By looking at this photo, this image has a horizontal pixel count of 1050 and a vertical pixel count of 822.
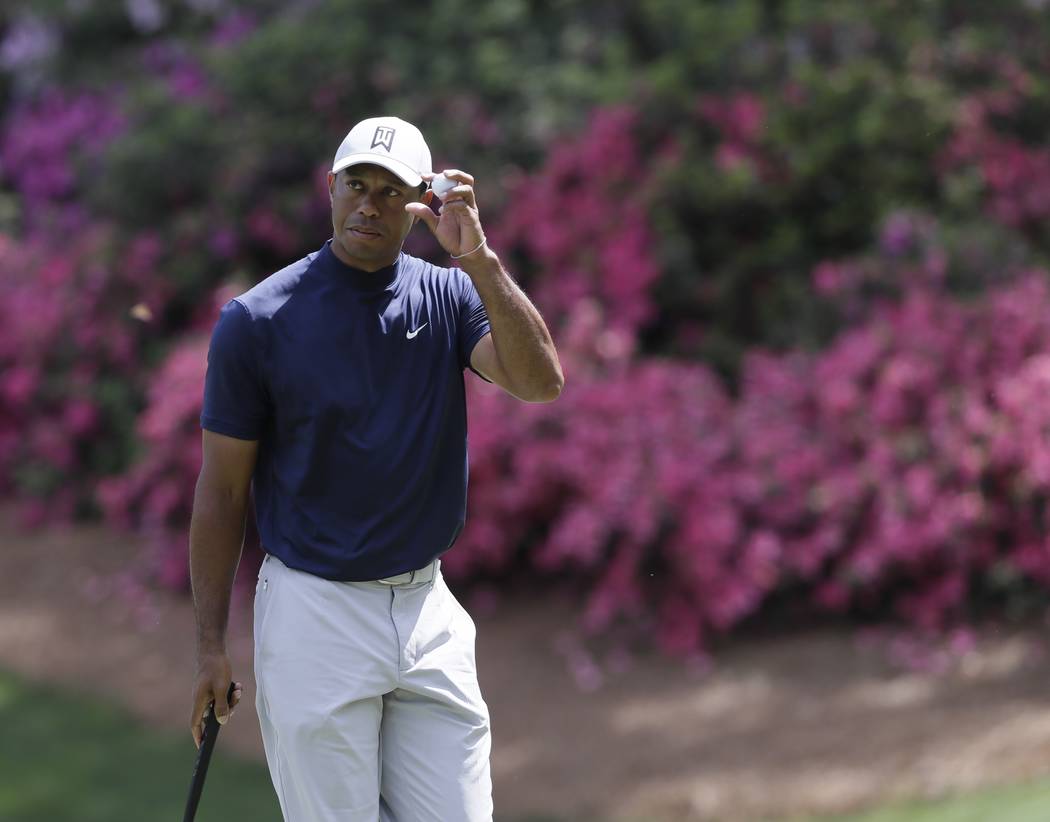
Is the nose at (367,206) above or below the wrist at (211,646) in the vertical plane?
above

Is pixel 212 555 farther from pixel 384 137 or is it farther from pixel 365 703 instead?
pixel 384 137

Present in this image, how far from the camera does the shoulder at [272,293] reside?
307cm

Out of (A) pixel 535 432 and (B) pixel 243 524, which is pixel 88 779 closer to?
(A) pixel 535 432

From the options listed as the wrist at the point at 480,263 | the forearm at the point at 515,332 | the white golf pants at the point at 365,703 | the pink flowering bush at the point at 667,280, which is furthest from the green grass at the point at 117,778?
the wrist at the point at 480,263

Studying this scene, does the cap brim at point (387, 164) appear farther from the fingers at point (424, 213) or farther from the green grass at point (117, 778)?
the green grass at point (117, 778)

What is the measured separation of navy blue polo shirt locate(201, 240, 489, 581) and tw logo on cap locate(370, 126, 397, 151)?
280mm

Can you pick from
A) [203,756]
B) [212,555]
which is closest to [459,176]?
[212,555]

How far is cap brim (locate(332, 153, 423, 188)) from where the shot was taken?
2982 millimetres

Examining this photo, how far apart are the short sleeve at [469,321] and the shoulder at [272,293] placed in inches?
14.0

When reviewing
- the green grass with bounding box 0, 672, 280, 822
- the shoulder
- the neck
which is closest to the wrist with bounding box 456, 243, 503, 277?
the neck

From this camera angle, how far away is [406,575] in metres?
3.18

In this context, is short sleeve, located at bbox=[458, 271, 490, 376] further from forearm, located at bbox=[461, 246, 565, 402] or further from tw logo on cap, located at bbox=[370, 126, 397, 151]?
tw logo on cap, located at bbox=[370, 126, 397, 151]

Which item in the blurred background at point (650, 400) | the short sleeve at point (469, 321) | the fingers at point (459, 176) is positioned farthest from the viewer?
the blurred background at point (650, 400)

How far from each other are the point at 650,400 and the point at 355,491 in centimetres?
421
